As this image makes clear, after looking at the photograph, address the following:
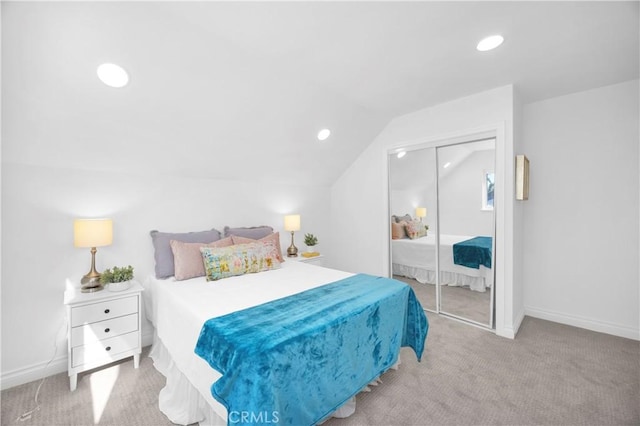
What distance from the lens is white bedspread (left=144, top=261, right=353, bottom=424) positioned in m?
1.67

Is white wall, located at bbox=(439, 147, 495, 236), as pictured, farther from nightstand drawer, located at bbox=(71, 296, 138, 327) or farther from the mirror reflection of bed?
nightstand drawer, located at bbox=(71, 296, 138, 327)

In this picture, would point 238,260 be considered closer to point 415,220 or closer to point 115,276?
point 115,276

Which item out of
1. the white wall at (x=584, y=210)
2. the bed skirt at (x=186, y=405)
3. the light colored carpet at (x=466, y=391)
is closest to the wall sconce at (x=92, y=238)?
the light colored carpet at (x=466, y=391)

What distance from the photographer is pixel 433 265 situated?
345 centimetres

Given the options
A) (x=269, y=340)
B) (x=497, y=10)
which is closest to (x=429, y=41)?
(x=497, y=10)

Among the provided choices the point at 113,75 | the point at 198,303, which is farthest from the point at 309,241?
the point at 113,75

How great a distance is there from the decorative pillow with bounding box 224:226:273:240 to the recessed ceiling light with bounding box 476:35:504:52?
272cm

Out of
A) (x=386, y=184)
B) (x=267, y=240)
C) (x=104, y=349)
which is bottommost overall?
(x=104, y=349)

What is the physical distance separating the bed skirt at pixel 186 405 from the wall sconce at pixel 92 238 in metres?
0.96

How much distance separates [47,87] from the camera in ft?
5.97

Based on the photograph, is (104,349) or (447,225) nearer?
(104,349)

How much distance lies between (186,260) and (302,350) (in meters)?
1.59

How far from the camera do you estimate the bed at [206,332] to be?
1514 mm

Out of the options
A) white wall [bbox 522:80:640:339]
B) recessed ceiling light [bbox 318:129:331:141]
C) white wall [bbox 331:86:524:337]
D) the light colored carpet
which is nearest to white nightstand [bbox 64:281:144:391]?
the light colored carpet
